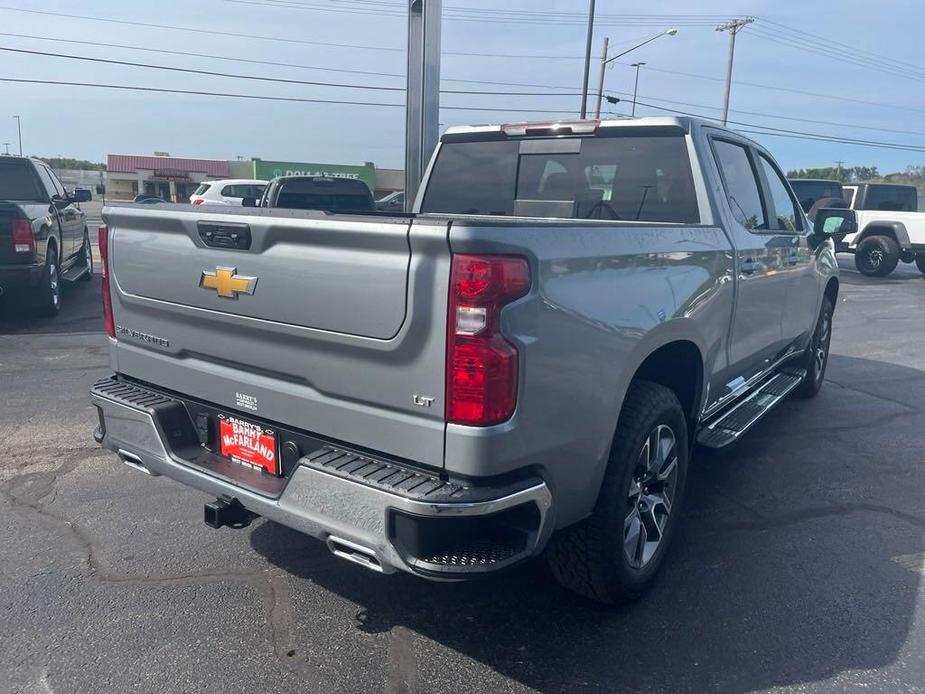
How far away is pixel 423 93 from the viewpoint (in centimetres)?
691

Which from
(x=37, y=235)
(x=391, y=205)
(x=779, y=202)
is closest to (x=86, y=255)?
(x=37, y=235)

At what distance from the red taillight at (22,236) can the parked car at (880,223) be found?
52.2 feet

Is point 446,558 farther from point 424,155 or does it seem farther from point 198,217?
point 424,155

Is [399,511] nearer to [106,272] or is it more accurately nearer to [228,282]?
[228,282]

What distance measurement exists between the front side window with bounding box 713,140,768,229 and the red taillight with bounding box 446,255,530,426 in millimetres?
2374

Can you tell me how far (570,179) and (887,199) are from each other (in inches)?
697

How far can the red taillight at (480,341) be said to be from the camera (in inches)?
92.6

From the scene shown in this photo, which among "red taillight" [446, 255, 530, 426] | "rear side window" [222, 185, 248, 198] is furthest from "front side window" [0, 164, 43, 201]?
"rear side window" [222, 185, 248, 198]

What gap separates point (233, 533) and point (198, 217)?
171cm

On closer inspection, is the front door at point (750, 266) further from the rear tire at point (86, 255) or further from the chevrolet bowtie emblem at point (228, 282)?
the rear tire at point (86, 255)

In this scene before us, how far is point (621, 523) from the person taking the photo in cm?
306

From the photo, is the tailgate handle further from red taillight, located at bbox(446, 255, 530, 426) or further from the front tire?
the front tire

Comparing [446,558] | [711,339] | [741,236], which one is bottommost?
[446,558]

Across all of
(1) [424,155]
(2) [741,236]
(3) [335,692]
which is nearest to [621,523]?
(3) [335,692]
